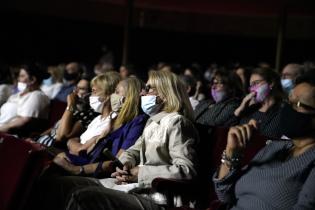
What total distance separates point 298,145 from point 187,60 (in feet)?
39.5

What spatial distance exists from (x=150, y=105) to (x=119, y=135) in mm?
535

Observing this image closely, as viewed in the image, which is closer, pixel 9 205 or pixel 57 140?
pixel 9 205

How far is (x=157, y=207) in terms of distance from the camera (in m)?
3.39

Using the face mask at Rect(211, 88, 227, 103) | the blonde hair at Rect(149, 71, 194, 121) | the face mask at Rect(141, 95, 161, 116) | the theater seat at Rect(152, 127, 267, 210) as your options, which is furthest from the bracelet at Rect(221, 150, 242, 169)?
the face mask at Rect(211, 88, 227, 103)

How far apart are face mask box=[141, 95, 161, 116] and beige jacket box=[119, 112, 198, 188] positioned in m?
0.09

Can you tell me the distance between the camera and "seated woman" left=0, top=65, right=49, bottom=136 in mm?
5746

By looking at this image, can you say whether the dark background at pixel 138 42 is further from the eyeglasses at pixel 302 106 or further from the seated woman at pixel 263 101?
the eyeglasses at pixel 302 106

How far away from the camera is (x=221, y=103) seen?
5.06m

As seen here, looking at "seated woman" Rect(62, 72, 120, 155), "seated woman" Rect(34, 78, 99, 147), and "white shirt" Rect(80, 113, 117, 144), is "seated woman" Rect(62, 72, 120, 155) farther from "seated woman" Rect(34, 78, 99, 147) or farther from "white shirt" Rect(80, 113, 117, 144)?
"seated woman" Rect(34, 78, 99, 147)

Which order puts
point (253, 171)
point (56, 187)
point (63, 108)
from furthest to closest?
1. point (63, 108)
2. point (56, 187)
3. point (253, 171)

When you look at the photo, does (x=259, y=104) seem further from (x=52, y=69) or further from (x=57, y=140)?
(x=52, y=69)

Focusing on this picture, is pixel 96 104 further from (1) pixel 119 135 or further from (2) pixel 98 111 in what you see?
(1) pixel 119 135

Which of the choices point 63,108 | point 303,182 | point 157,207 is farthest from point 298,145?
point 63,108

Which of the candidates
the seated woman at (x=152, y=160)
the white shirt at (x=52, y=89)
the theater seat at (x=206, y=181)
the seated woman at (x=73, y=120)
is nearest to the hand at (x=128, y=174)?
the seated woman at (x=152, y=160)
